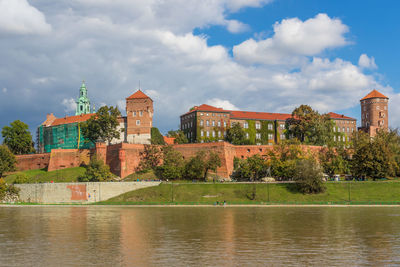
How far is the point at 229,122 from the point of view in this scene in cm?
8056

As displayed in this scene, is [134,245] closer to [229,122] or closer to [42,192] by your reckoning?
[42,192]

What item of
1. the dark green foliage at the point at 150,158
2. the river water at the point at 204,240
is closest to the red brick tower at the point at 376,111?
the dark green foliage at the point at 150,158

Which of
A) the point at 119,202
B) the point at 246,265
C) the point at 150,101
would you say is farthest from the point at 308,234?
the point at 150,101

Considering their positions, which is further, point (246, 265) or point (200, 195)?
point (200, 195)

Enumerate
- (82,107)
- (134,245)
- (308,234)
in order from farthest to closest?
(82,107) → (308,234) → (134,245)

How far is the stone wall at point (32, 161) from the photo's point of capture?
232 feet

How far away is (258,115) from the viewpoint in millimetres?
84750

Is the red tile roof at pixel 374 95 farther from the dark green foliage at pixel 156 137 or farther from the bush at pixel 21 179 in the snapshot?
the bush at pixel 21 179

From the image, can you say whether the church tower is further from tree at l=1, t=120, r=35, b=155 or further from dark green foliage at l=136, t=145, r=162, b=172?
dark green foliage at l=136, t=145, r=162, b=172

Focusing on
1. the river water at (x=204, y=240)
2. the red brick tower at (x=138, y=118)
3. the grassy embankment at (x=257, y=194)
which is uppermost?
the red brick tower at (x=138, y=118)

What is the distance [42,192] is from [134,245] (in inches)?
1505

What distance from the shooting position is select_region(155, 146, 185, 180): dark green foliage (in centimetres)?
5950

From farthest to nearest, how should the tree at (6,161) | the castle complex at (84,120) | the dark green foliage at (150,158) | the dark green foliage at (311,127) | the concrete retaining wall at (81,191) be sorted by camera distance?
1. the dark green foliage at (311,127)
2. the castle complex at (84,120)
3. the tree at (6,161)
4. the dark green foliage at (150,158)
5. the concrete retaining wall at (81,191)

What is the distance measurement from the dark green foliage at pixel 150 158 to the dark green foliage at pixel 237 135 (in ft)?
53.1
